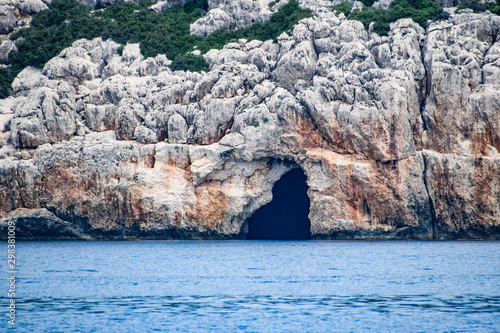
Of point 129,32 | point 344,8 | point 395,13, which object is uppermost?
point 344,8

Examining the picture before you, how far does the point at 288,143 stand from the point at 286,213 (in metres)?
11.1

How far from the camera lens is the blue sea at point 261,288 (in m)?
23.0

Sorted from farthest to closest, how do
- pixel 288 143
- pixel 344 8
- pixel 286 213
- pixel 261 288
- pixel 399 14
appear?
pixel 344 8, pixel 286 213, pixel 399 14, pixel 288 143, pixel 261 288

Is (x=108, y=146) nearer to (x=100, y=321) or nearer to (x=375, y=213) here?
(x=375, y=213)

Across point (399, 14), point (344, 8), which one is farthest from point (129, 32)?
point (399, 14)

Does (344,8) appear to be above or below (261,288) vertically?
above

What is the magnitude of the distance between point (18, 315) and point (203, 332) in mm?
6892

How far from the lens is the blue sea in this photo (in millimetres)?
22984

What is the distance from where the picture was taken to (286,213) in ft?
193

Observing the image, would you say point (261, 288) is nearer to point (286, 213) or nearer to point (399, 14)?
point (286, 213)

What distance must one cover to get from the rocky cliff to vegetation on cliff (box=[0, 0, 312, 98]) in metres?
5.87

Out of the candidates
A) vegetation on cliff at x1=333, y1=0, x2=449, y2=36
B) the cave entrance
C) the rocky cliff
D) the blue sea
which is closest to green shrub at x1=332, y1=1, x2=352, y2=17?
vegetation on cliff at x1=333, y1=0, x2=449, y2=36

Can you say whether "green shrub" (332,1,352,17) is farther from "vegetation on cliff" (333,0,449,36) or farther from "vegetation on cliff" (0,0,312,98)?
"vegetation on cliff" (0,0,312,98)

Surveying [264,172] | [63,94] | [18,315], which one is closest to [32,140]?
[63,94]
